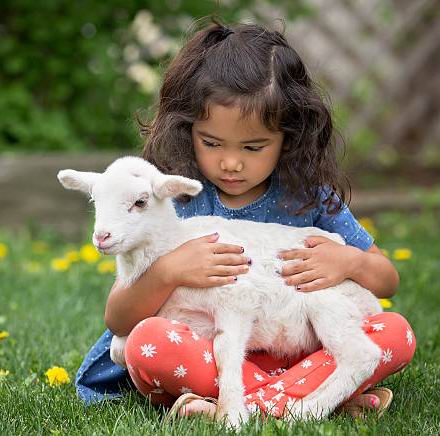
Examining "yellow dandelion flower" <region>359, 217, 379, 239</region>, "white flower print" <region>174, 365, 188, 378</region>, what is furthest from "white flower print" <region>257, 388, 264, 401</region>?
"yellow dandelion flower" <region>359, 217, 379, 239</region>

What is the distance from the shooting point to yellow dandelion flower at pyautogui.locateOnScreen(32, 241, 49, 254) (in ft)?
18.2

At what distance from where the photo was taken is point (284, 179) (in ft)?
9.81

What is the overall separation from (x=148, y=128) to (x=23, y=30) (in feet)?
13.4

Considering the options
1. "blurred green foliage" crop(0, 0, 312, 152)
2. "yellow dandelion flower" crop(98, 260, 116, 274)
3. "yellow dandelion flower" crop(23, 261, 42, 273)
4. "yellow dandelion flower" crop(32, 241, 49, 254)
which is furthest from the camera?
"blurred green foliage" crop(0, 0, 312, 152)

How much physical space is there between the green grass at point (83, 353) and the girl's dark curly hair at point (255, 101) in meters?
0.75

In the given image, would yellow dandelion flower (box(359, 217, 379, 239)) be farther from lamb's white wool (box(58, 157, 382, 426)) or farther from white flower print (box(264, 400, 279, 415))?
white flower print (box(264, 400, 279, 415))

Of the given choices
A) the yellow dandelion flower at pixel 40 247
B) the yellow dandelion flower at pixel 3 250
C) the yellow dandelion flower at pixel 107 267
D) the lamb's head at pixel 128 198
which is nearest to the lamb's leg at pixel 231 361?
the lamb's head at pixel 128 198

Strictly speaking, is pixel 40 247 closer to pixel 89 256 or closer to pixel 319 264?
pixel 89 256

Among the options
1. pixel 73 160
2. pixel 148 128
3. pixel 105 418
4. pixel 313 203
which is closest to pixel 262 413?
pixel 105 418

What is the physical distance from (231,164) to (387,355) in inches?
29.6

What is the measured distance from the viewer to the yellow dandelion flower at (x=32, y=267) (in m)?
4.86

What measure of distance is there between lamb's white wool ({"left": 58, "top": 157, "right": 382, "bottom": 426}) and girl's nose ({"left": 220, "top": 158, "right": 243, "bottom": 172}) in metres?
0.17

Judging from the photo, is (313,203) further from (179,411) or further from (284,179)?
(179,411)

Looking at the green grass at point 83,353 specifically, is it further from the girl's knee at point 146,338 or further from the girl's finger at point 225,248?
the girl's finger at point 225,248
